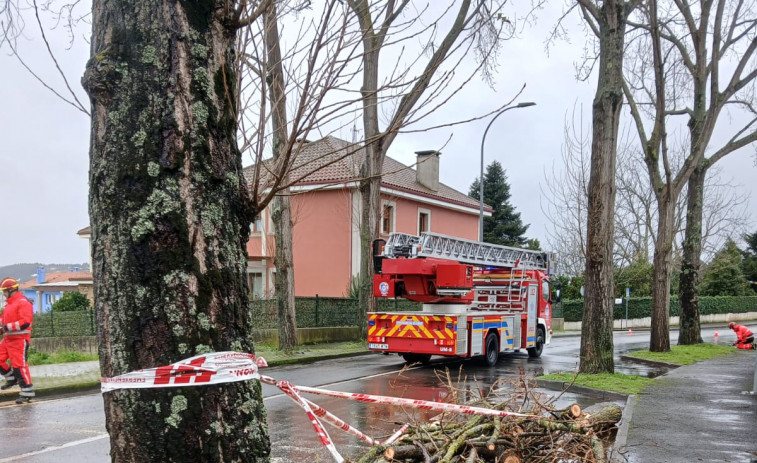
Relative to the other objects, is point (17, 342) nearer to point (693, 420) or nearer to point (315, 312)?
point (693, 420)

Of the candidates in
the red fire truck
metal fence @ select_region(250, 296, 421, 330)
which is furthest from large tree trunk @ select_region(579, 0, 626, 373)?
metal fence @ select_region(250, 296, 421, 330)

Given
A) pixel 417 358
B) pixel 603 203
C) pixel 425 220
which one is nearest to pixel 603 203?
pixel 603 203

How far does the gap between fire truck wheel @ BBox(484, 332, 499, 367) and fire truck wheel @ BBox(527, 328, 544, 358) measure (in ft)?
7.94

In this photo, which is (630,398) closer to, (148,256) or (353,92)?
(353,92)

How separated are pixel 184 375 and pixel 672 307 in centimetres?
4572

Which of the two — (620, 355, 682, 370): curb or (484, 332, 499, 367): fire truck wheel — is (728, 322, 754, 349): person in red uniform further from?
(484, 332, 499, 367): fire truck wheel

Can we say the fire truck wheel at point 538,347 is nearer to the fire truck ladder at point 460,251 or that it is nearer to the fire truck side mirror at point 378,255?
the fire truck ladder at point 460,251

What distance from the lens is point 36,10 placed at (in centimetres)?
282

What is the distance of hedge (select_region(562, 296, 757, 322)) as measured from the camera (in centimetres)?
3841

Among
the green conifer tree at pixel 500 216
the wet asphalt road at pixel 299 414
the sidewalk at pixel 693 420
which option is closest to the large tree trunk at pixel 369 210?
the wet asphalt road at pixel 299 414

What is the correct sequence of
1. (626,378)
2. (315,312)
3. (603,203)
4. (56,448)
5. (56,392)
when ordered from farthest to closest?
(315,312) < (603,203) < (626,378) < (56,392) < (56,448)

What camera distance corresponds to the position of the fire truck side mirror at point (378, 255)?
51.8ft

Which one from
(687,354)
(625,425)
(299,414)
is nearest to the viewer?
(625,425)

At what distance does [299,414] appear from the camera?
910 cm
